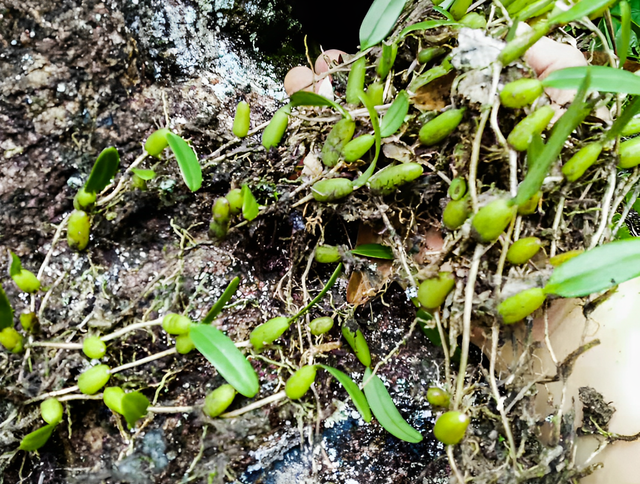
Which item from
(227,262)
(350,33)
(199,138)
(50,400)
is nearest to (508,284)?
(227,262)

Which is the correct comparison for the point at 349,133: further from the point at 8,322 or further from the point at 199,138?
the point at 8,322

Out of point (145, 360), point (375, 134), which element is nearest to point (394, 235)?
point (375, 134)

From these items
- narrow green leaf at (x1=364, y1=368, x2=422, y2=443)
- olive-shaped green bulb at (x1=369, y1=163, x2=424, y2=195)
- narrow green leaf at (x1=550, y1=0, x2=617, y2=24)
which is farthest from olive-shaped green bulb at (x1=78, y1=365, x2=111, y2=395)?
narrow green leaf at (x1=550, y1=0, x2=617, y2=24)

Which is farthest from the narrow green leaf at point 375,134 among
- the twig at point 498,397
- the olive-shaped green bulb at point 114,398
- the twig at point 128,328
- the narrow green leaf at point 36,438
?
the narrow green leaf at point 36,438

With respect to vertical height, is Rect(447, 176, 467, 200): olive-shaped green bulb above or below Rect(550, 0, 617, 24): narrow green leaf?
below

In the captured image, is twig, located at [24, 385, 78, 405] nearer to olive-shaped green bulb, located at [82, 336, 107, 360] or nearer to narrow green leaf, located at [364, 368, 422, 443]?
olive-shaped green bulb, located at [82, 336, 107, 360]

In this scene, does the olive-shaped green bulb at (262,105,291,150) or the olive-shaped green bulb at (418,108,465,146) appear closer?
the olive-shaped green bulb at (418,108,465,146)
